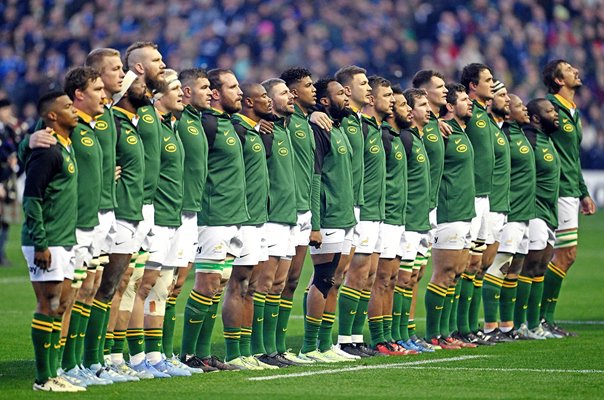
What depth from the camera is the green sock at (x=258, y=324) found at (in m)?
13.2

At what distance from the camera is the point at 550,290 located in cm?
1689

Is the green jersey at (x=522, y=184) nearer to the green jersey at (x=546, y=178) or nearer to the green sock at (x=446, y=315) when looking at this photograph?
the green jersey at (x=546, y=178)

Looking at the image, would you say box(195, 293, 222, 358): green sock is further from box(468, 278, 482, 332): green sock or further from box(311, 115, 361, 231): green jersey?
box(468, 278, 482, 332): green sock

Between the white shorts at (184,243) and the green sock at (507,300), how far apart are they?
5.04 meters

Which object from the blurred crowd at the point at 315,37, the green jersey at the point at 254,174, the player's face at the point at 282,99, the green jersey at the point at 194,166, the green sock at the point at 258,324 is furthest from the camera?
the blurred crowd at the point at 315,37

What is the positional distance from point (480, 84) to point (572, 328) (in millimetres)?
3193

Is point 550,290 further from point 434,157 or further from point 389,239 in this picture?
point 389,239

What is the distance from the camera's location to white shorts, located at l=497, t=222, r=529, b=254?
16188 mm

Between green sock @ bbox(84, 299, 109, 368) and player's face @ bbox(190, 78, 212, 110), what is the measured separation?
2.08 metres

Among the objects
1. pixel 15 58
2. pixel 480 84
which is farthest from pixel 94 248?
pixel 15 58

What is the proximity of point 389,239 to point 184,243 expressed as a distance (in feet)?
9.15

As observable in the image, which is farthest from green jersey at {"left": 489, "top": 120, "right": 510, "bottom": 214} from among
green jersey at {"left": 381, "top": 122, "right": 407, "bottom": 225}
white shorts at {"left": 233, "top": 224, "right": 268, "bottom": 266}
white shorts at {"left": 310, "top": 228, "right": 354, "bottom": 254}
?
white shorts at {"left": 233, "top": 224, "right": 268, "bottom": 266}

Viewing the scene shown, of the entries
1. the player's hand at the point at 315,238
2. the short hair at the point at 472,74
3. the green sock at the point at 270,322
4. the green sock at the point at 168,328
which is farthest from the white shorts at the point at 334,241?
the short hair at the point at 472,74

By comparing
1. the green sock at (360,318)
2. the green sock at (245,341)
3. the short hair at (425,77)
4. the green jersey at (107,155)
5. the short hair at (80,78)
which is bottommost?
the green sock at (245,341)
